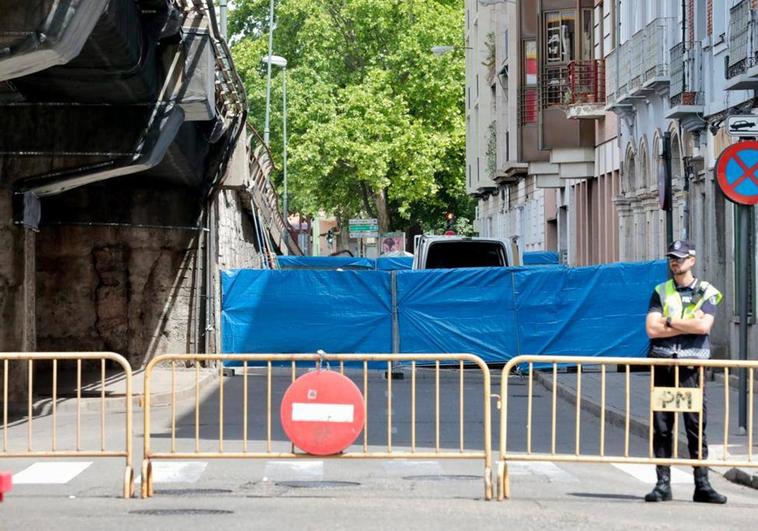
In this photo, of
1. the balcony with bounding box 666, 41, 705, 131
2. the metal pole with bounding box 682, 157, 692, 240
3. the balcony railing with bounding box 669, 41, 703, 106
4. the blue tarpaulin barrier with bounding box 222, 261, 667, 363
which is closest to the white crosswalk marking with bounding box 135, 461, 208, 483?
the blue tarpaulin barrier with bounding box 222, 261, 667, 363

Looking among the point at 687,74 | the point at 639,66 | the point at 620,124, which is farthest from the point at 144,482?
the point at 620,124

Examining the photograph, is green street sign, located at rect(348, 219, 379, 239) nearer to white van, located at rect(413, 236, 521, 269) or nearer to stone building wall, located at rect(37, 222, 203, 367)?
white van, located at rect(413, 236, 521, 269)

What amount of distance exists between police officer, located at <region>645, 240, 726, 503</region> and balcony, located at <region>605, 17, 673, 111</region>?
1992cm

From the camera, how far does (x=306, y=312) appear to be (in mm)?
30516

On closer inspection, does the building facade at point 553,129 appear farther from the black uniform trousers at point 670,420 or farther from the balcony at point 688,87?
the black uniform trousers at point 670,420

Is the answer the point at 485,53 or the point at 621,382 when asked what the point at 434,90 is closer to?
the point at 485,53

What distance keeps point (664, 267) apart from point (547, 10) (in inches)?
Result: 684

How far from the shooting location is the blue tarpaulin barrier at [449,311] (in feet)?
97.0

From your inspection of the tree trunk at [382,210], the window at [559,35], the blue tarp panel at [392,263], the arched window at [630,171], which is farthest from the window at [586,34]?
the tree trunk at [382,210]

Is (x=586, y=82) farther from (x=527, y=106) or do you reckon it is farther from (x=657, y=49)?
(x=527, y=106)

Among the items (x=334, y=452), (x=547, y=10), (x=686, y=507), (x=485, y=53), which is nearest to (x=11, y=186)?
(x=334, y=452)

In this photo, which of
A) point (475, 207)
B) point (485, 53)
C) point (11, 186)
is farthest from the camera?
point (475, 207)

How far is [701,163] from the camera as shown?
96.8 feet

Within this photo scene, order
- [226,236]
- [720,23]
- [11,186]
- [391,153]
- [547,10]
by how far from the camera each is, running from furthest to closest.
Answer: [391,153] → [547,10] → [226,236] → [720,23] → [11,186]
